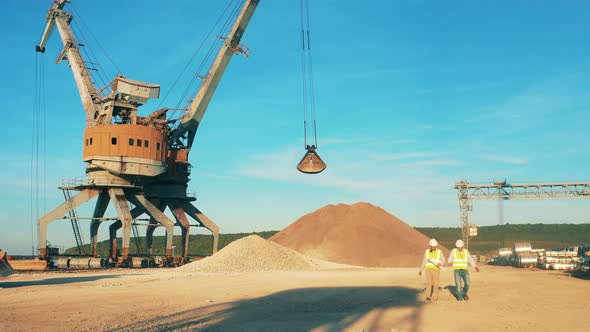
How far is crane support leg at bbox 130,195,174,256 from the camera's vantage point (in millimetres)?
42753

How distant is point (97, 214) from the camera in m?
42.8

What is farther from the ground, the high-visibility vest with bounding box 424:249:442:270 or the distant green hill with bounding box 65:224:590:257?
the high-visibility vest with bounding box 424:249:442:270

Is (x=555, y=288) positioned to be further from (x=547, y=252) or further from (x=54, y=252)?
(x=54, y=252)

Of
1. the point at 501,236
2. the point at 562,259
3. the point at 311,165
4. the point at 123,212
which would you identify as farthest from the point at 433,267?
the point at 501,236

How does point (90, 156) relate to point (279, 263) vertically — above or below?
above

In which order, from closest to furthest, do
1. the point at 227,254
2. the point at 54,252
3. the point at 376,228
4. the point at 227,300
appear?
the point at 227,300
the point at 227,254
the point at 54,252
the point at 376,228

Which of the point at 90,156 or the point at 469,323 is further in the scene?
the point at 90,156

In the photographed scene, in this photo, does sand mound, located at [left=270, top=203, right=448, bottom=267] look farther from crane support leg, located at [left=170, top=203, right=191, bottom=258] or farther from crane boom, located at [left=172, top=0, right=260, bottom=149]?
crane boom, located at [left=172, top=0, right=260, bottom=149]

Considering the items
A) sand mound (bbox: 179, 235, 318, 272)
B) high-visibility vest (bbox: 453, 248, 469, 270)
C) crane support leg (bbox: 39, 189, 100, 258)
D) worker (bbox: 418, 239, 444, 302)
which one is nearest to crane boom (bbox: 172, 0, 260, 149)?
crane support leg (bbox: 39, 189, 100, 258)

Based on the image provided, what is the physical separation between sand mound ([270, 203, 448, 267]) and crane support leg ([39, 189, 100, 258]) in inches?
892

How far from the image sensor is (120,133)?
40750mm

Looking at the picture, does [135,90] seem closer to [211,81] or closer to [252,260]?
[211,81]

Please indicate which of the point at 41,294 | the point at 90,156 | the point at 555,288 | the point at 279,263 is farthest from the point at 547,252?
the point at 90,156

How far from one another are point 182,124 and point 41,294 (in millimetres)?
31995
